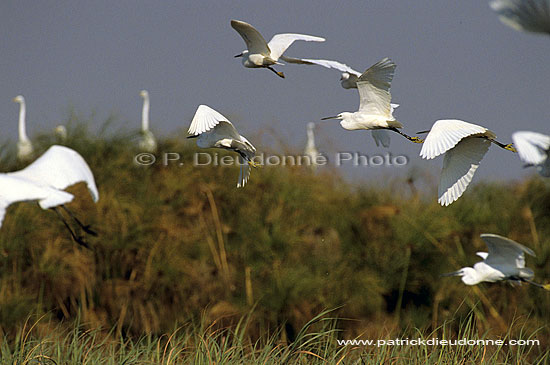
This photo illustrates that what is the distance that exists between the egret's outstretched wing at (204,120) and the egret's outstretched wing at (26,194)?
180 cm

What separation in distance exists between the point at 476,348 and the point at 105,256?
6.49 m

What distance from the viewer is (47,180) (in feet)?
19.5

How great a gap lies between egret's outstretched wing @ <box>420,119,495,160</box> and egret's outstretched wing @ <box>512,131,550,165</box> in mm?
260

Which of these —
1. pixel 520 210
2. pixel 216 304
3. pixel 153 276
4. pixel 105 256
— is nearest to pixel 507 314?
pixel 520 210

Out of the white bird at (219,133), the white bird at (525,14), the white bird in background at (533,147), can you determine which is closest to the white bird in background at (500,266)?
the white bird in background at (533,147)

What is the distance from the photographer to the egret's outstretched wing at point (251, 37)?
3.79 metres

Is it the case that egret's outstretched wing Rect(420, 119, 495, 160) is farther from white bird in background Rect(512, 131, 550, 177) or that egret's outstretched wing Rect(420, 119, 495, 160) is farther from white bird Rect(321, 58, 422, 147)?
white bird in background Rect(512, 131, 550, 177)

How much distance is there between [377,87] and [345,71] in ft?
0.60

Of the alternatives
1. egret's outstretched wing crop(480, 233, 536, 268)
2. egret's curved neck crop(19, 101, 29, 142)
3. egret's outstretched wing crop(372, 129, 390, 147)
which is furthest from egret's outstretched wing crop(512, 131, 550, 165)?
egret's curved neck crop(19, 101, 29, 142)

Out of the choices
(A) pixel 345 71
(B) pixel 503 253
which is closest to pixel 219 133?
(A) pixel 345 71

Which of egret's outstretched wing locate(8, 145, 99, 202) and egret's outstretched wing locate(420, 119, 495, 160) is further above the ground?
egret's outstretched wing locate(420, 119, 495, 160)

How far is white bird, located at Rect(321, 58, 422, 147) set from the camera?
12.5ft

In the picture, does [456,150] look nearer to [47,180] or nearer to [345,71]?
[345,71]

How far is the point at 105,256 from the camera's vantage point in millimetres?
10328
